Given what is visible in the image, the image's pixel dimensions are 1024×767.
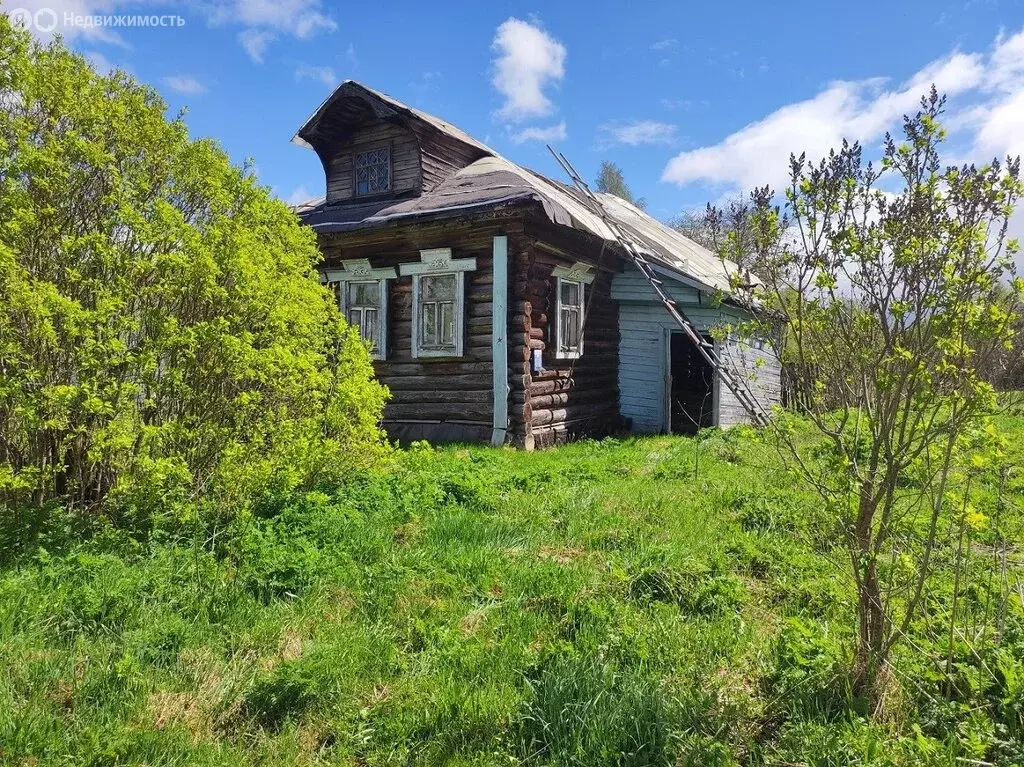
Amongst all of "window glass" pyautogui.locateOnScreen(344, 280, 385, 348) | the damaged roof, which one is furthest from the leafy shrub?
"window glass" pyautogui.locateOnScreen(344, 280, 385, 348)

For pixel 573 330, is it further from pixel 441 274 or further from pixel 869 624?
pixel 869 624

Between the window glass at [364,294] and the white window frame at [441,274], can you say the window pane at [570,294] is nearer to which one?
the white window frame at [441,274]

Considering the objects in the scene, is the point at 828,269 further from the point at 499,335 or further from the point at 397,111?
the point at 397,111

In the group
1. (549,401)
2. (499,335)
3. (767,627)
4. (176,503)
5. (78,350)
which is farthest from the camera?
(549,401)

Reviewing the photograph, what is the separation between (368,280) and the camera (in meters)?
11.0

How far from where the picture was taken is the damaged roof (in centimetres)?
945

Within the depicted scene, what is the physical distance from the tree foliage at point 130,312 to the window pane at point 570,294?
6.25 meters

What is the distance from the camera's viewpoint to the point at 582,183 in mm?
10797

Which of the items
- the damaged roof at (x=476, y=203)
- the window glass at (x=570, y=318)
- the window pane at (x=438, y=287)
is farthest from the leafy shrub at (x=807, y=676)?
the window pane at (x=438, y=287)

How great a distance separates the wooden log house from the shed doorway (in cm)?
15

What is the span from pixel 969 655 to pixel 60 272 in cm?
586

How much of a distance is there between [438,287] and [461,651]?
26.3ft

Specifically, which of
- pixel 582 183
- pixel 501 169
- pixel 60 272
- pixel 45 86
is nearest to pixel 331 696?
pixel 60 272

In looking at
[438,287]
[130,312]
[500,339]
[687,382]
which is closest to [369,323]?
[438,287]
